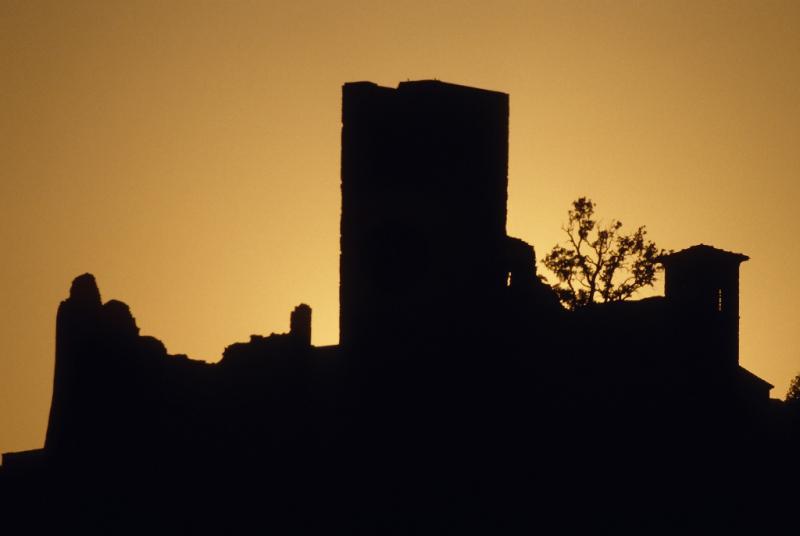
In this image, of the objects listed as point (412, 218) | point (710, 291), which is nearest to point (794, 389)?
point (710, 291)

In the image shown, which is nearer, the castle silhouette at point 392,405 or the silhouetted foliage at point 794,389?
the castle silhouette at point 392,405

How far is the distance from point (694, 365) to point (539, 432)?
5.78 meters

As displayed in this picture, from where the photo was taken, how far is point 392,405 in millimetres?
24328

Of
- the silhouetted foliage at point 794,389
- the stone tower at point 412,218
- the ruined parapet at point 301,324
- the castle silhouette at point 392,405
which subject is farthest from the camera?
the silhouetted foliage at point 794,389

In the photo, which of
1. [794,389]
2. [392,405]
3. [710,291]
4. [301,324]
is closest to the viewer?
[392,405]

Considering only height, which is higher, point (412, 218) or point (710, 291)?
point (412, 218)

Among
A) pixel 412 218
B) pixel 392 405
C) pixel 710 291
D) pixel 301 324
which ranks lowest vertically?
pixel 392 405

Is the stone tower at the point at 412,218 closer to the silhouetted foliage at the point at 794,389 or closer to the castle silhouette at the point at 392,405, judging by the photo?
the castle silhouette at the point at 392,405

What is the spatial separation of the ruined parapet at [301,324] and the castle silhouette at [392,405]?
0.13ft

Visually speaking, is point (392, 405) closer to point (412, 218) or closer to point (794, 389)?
point (412, 218)

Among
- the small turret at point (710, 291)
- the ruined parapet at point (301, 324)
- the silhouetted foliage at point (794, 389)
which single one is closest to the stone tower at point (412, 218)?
the ruined parapet at point (301, 324)

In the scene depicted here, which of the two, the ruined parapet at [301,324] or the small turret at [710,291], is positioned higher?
the small turret at [710,291]

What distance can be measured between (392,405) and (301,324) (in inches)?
86.7

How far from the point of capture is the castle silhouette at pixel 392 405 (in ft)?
78.0
